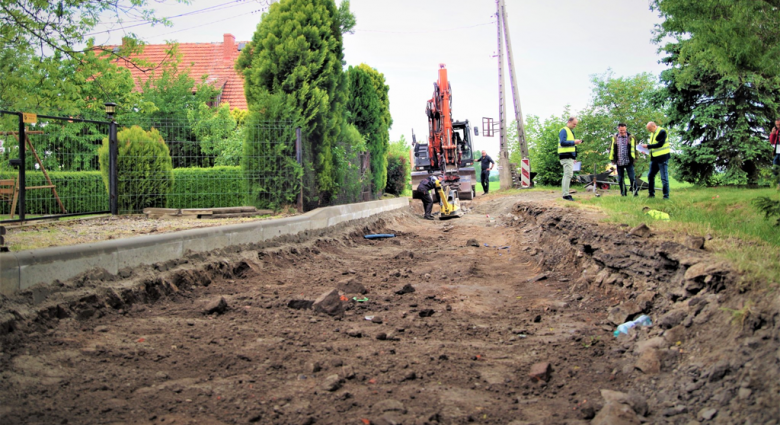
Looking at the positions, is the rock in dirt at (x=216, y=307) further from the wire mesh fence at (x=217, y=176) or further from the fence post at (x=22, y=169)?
the wire mesh fence at (x=217, y=176)

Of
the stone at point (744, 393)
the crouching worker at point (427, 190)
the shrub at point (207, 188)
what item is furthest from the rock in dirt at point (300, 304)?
the crouching worker at point (427, 190)

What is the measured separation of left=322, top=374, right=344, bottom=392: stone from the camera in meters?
2.83

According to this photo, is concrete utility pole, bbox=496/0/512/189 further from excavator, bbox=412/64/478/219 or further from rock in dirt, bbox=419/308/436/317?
rock in dirt, bbox=419/308/436/317

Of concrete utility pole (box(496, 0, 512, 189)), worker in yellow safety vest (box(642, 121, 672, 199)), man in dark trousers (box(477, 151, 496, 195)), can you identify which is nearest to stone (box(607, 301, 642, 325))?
worker in yellow safety vest (box(642, 121, 672, 199))

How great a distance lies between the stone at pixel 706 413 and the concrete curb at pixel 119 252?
4.35m

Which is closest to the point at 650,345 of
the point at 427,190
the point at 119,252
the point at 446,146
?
the point at 119,252

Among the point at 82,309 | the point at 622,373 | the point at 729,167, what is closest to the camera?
the point at 622,373

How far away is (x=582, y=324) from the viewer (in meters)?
4.17

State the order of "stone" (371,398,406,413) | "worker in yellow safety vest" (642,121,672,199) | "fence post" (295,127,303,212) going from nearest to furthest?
1. "stone" (371,398,406,413)
2. "fence post" (295,127,303,212)
3. "worker in yellow safety vest" (642,121,672,199)

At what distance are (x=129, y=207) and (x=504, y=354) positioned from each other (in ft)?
31.7

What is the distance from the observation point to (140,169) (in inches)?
432

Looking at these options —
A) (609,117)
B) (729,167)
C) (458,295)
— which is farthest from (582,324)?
(609,117)

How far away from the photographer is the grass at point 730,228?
3.40m

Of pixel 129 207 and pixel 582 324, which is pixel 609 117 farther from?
pixel 582 324
